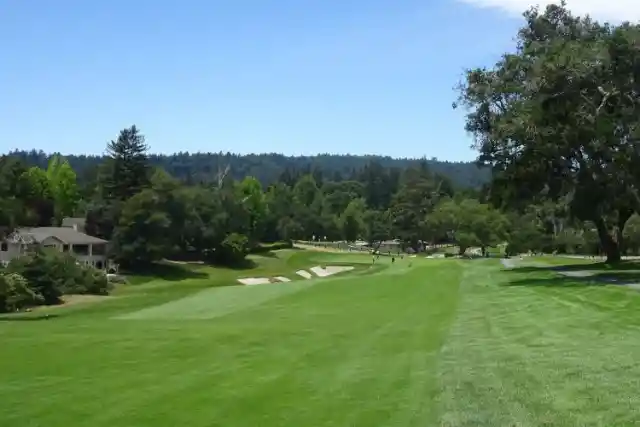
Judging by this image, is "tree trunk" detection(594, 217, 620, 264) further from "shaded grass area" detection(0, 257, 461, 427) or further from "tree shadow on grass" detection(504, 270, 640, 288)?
"shaded grass area" detection(0, 257, 461, 427)

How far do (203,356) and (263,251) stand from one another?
11016 cm

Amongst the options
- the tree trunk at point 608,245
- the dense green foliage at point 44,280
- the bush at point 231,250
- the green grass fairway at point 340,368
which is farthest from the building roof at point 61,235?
the green grass fairway at point 340,368

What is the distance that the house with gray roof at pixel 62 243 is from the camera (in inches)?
3143

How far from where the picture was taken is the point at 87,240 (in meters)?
91.0

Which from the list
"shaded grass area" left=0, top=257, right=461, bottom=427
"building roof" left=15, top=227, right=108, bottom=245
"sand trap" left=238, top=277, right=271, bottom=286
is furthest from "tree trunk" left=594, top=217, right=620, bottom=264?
"building roof" left=15, top=227, right=108, bottom=245

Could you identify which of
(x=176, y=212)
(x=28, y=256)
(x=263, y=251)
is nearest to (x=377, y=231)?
(x=263, y=251)

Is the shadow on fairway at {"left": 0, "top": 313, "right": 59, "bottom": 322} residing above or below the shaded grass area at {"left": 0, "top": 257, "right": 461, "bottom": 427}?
below

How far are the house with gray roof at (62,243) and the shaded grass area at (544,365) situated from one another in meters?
66.3

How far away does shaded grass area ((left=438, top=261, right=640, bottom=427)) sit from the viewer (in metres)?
9.31

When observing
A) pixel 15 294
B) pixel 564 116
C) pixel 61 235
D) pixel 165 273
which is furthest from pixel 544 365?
pixel 61 235

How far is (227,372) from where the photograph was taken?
40.4 feet

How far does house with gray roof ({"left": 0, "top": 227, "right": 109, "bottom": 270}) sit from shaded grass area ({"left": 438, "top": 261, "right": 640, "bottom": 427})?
6626 cm

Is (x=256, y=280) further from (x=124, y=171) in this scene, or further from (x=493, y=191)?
(x=124, y=171)

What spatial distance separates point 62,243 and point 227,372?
80.0 metres
